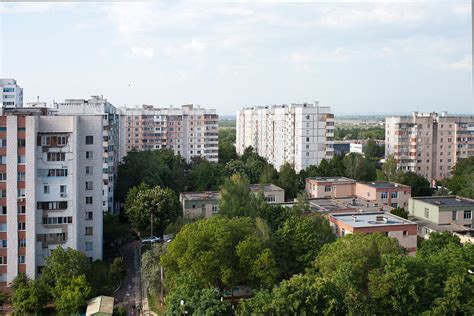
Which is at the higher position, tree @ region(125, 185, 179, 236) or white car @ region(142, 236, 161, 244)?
tree @ region(125, 185, 179, 236)

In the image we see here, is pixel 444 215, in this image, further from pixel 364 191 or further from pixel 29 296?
pixel 29 296

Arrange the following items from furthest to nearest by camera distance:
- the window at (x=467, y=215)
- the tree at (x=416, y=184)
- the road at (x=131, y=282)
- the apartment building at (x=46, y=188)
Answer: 1. the tree at (x=416, y=184)
2. the window at (x=467, y=215)
3. the apartment building at (x=46, y=188)
4. the road at (x=131, y=282)

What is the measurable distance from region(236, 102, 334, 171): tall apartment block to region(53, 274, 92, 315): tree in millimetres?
8904

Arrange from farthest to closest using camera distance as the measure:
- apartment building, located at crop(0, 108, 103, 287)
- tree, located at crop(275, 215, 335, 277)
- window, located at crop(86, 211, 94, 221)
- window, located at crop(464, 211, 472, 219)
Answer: window, located at crop(464, 211, 472, 219)
window, located at crop(86, 211, 94, 221)
apartment building, located at crop(0, 108, 103, 287)
tree, located at crop(275, 215, 335, 277)

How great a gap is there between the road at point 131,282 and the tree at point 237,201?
1.39 m

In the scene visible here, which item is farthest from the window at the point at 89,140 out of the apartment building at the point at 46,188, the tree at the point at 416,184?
the tree at the point at 416,184

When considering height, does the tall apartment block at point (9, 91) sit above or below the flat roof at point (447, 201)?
above

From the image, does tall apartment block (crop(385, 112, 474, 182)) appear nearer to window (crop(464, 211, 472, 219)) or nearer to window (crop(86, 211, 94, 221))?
window (crop(464, 211, 472, 219))

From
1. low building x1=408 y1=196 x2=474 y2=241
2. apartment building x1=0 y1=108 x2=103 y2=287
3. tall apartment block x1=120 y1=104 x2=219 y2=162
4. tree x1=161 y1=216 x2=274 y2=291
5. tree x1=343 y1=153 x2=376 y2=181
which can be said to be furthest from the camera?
tall apartment block x1=120 y1=104 x2=219 y2=162

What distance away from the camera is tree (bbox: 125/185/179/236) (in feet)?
27.7

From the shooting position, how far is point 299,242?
20.0 feet

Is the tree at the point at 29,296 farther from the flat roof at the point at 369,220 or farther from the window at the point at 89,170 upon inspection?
the flat roof at the point at 369,220

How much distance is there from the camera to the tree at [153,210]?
8.44 metres

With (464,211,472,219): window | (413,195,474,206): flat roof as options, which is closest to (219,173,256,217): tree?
(413,195,474,206): flat roof
